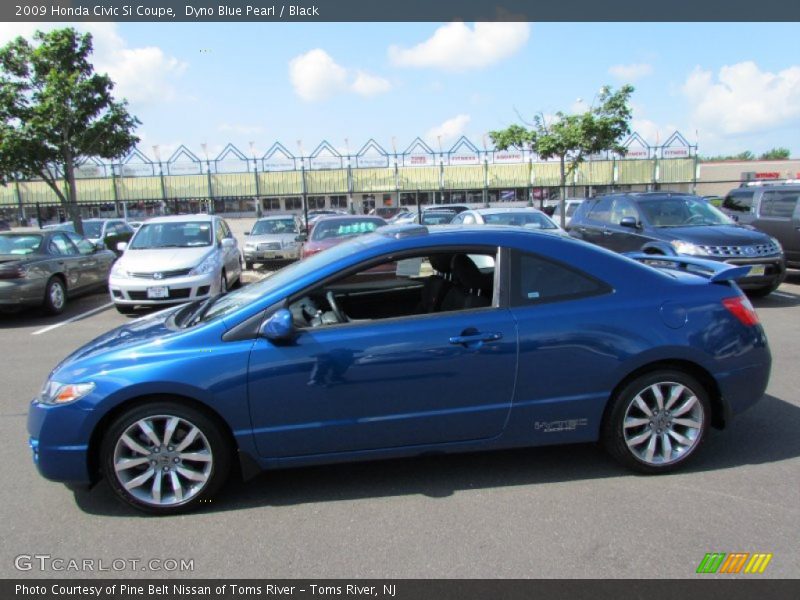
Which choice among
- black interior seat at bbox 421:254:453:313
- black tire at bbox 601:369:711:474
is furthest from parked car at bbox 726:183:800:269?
black interior seat at bbox 421:254:453:313

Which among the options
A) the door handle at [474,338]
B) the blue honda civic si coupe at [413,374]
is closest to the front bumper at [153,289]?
the blue honda civic si coupe at [413,374]

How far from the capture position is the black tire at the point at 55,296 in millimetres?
9802

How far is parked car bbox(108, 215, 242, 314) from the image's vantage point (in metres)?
9.27

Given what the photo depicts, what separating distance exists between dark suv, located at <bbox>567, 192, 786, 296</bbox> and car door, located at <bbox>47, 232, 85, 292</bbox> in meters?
9.86

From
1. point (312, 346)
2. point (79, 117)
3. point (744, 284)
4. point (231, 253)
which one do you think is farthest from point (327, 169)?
point (312, 346)

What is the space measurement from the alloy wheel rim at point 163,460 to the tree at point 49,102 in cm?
1450

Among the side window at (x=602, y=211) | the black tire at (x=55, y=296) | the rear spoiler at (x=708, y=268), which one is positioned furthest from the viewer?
the side window at (x=602, y=211)

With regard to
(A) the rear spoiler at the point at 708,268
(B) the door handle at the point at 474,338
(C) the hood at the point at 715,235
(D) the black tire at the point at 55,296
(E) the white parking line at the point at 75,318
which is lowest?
(E) the white parking line at the point at 75,318

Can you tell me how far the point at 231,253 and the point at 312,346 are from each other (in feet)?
29.7

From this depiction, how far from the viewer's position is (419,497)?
3367mm

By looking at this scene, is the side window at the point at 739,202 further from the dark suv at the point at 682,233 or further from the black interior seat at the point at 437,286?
the black interior seat at the point at 437,286

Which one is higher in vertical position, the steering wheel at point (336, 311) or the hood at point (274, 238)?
the steering wheel at point (336, 311)

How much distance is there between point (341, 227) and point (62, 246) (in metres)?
5.61

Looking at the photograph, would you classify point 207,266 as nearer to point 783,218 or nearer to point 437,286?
point 437,286
